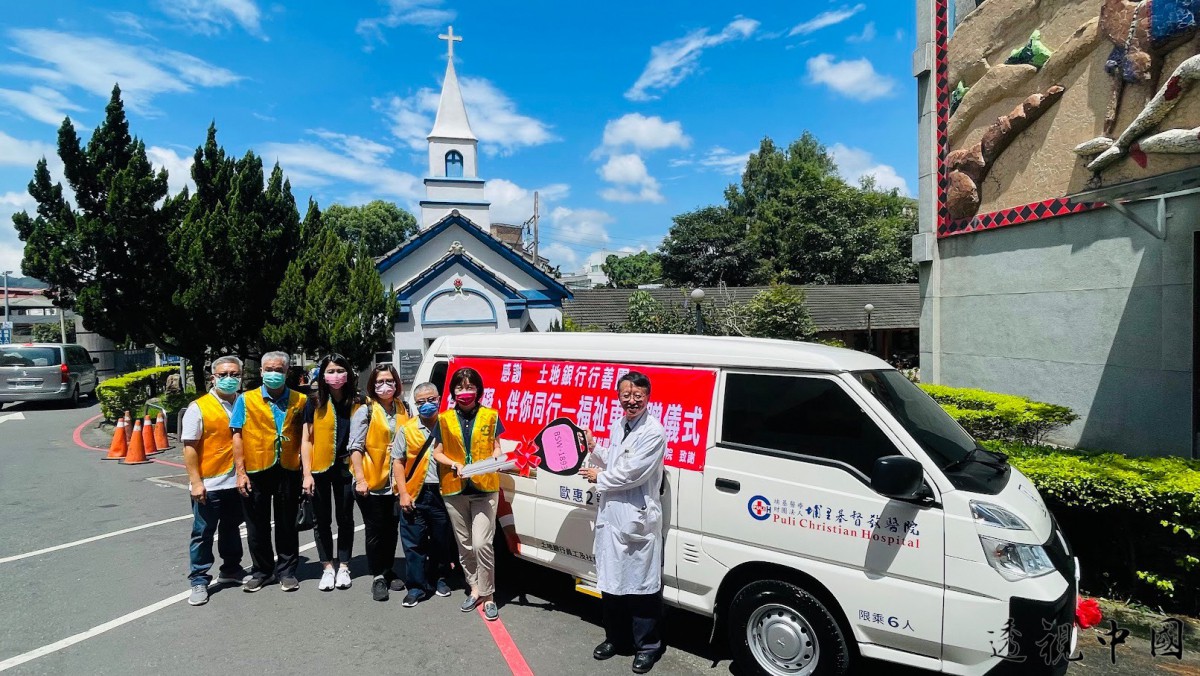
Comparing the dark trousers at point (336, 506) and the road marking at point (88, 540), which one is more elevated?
the dark trousers at point (336, 506)

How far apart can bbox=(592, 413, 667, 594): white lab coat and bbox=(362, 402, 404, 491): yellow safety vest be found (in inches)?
82.3

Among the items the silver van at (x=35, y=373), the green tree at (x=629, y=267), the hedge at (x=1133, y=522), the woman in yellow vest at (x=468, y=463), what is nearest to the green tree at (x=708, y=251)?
the green tree at (x=629, y=267)

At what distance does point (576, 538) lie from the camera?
4.62m

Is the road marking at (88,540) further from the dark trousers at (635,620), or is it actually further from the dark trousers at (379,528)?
the dark trousers at (635,620)

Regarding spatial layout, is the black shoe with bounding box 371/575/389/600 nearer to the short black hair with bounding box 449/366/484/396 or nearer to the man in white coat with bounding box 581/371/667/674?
the short black hair with bounding box 449/366/484/396

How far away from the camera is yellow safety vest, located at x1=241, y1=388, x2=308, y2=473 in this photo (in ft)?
16.8

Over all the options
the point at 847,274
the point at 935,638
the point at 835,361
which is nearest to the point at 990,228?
the point at 835,361

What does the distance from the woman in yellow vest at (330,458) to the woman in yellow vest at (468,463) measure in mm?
985

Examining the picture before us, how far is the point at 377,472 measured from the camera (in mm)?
5172

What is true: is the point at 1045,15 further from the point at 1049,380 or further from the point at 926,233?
the point at 1049,380

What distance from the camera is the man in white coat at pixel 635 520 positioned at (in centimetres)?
389

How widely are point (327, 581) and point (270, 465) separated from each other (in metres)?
1.09

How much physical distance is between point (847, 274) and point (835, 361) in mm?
34917

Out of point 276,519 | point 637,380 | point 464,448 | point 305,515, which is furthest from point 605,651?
point 276,519
